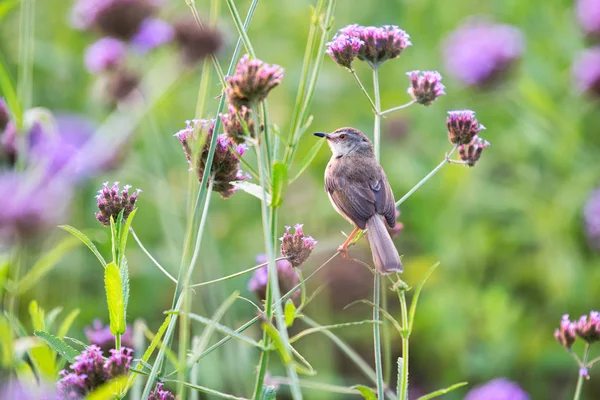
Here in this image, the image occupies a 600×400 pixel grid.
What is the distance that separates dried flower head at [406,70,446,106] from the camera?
8.55 ft

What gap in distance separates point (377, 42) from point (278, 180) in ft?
3.06

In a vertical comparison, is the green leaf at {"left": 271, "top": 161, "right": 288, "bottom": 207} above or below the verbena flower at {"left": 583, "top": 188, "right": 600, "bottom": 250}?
below

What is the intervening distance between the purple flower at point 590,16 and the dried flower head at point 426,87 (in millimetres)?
3507

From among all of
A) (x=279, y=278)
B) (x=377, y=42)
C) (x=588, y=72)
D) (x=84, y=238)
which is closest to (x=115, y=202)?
(x=84, y=238)

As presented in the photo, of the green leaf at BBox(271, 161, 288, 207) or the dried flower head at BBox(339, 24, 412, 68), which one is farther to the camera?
the dried flower head at BBox(339, 24, 412, 68)

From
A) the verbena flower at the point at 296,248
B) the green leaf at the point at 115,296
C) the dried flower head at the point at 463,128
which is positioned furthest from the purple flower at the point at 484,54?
the green leaf at the point at 115,296

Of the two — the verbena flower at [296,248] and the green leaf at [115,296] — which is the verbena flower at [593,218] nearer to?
the verbena flower at [296,248]

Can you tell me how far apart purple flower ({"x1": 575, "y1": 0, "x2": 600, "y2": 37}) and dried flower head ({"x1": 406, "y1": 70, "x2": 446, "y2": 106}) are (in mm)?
3507

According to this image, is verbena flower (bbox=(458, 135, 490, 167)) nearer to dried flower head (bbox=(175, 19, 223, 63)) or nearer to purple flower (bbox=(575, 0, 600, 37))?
dried flower head (bbox=(175, 19, 223, 63))

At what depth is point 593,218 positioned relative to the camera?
17.1ft

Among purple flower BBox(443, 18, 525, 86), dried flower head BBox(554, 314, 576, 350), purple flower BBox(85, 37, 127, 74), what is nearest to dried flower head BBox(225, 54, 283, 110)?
dried flower head BBox(554, 314, 576, 350)

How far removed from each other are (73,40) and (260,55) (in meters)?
1.54

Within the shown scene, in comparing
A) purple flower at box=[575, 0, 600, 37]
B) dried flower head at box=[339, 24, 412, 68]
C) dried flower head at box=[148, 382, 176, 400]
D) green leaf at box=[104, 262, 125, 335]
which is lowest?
dried flower head at box=[148, 382, 176, 400]

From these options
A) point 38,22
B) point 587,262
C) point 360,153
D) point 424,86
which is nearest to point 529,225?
point 587,262
